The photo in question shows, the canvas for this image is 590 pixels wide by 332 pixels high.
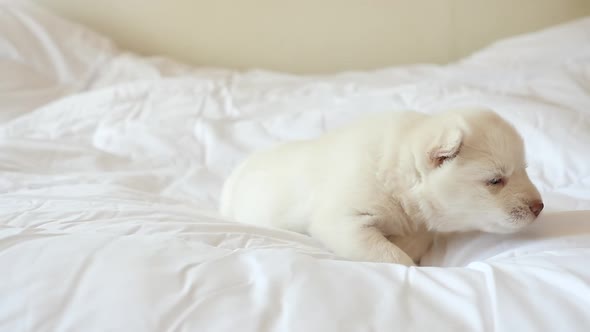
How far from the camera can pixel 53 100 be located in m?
1.71

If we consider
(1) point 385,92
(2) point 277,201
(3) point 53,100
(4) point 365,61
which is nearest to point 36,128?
(3) point 53,100

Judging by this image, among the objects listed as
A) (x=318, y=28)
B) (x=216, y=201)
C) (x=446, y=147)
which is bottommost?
(x=216, y=201)

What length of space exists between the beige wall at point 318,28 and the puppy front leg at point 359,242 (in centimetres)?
161

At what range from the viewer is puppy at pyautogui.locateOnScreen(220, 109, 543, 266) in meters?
0.76

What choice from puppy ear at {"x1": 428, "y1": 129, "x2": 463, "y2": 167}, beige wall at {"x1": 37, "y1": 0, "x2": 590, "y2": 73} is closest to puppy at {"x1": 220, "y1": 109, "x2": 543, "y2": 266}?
puppy ear at {"x1": 428, "y1": 129, "x2": 463, "y2": 167}

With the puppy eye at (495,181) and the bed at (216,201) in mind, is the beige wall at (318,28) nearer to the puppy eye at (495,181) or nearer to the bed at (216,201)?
the bed at (216,201)

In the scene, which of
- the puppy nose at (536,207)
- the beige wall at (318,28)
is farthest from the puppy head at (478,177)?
the beige wall at (318,28)

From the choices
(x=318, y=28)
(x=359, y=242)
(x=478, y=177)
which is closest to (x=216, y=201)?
(x=359, y=242)

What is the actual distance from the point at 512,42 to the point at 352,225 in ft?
5.03

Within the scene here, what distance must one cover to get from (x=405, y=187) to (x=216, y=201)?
1.54 ft

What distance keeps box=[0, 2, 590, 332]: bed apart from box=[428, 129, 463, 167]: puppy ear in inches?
5.8

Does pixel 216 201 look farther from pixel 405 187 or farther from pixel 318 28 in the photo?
pixel 318 28

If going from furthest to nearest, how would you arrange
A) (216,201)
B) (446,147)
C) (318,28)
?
(318,28)
(216,201)
(446,147)

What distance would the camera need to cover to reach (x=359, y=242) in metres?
0.76
